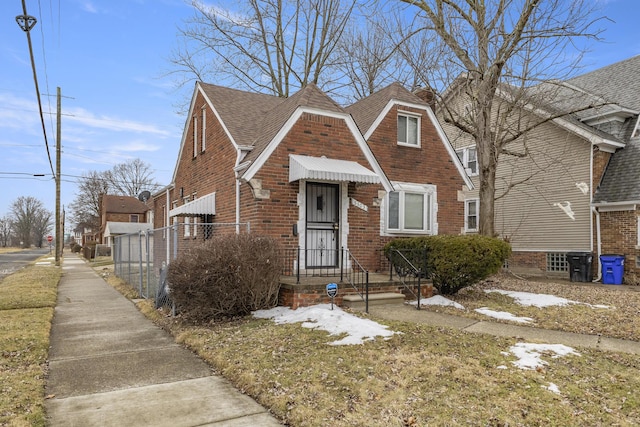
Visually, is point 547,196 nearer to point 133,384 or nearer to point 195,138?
point 195,138

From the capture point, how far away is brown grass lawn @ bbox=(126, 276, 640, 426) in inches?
162

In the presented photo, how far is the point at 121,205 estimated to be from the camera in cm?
6272

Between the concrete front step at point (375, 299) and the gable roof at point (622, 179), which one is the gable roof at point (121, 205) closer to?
the gable roof at point (622, 179)

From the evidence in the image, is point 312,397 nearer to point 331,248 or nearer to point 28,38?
point 331,248

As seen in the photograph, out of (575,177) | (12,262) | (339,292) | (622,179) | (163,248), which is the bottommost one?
(12,262)

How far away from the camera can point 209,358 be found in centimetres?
627

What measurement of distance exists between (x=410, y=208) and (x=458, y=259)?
3399 millimetres

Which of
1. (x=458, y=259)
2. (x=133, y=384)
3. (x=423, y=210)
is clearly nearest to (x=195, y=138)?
(x=423, y=210)

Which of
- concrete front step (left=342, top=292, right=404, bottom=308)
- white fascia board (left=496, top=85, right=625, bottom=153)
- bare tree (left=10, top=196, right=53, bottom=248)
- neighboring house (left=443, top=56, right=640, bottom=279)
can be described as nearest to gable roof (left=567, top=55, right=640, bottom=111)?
neighboring house (left=443, top=56, right=640, bottom=279)

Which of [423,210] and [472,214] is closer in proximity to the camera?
[423,210]

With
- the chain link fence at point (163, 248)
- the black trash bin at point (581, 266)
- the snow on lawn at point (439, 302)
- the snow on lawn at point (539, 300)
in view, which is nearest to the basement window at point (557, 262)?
the black trash bin at point (581, 266)

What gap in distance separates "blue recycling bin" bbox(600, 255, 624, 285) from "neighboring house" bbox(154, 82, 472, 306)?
6.17 metres

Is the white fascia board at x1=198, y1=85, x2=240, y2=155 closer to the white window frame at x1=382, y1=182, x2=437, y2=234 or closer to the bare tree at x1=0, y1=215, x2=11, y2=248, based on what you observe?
the white window frame at x1=382, y1=182, x2=437, y2=234

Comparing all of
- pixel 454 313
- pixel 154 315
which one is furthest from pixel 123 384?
pixel 454 313
